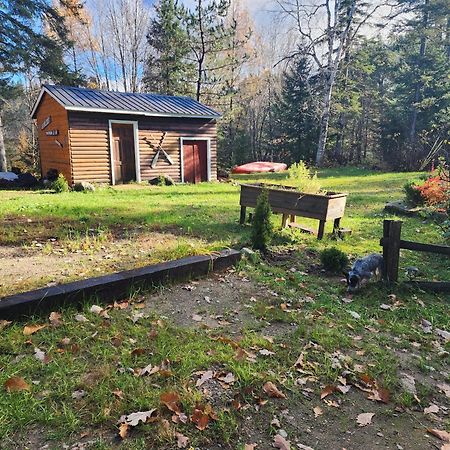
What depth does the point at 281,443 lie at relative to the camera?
1.93 meters

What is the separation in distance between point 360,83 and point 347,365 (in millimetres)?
29658

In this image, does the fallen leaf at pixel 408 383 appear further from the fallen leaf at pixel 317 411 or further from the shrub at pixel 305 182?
the shrub at pixel 305 182

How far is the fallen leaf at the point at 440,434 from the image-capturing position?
6.82 feet

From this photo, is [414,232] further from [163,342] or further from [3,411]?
[3,411]

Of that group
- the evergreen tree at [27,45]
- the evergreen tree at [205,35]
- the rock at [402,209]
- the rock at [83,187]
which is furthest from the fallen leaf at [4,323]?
the evergreen tree at [205,35]

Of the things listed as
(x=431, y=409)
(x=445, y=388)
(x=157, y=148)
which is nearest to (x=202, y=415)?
(x=431, y=409)

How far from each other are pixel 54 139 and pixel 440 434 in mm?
15524

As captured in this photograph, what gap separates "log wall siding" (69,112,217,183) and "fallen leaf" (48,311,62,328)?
1148cm

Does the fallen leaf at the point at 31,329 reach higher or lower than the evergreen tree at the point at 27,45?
lower

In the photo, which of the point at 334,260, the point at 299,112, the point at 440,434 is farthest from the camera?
the point at 299,112

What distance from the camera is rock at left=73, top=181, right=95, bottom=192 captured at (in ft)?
42.0

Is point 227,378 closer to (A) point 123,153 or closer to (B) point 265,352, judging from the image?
(B) point 265,352

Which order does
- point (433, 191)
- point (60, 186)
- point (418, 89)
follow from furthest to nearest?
point (418, 89) < point (60, 186) < point (433, 191)

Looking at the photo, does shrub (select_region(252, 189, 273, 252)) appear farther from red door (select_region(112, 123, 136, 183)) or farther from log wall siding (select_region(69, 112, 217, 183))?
red door (select_region(112, 123, 136, 183))
